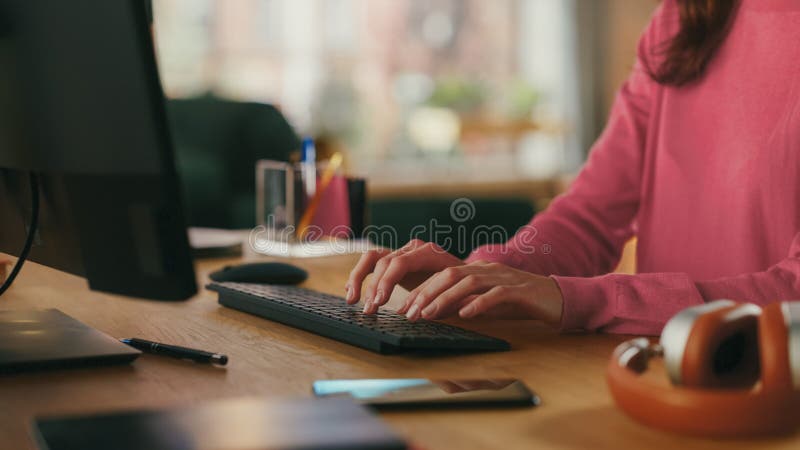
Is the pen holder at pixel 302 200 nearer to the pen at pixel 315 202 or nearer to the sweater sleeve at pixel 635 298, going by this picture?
the pen at pixel 315 202

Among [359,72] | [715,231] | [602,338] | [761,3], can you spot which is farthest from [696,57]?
[359,72]

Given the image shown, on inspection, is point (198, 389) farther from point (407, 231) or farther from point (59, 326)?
point (407, 231)

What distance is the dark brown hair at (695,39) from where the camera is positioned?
1334 mm

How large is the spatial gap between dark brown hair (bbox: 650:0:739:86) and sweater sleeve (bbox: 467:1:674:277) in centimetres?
5

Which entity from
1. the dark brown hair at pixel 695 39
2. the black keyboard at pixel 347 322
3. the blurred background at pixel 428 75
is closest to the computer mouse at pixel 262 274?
the black keyboard at pixel 347 322

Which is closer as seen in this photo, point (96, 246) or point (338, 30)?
point (96, 246)

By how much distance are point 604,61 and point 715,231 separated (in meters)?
4.25

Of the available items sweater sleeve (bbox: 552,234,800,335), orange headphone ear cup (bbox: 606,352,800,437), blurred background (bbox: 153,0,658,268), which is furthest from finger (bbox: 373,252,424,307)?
blurred background (bbox: 153,0,658,268)

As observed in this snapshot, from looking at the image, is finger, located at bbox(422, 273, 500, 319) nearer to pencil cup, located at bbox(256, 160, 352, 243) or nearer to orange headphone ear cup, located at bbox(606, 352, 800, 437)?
orange headphone ear cup, located at bbox(606, 352, 800, 437)

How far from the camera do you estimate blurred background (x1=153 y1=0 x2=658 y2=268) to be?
4.86 metres

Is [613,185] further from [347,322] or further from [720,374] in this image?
[720,374]

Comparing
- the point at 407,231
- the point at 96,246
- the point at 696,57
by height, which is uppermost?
the point at 696,57

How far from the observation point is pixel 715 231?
1.36 m

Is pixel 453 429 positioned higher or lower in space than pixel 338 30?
lower
